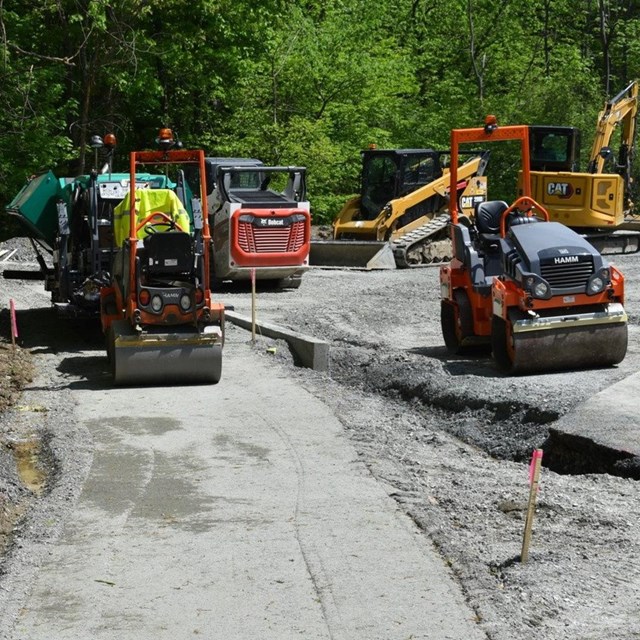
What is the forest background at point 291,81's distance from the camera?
27969 mm

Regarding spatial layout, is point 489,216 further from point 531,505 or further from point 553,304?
point 531,505

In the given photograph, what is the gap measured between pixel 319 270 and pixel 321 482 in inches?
687

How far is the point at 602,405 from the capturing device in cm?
1062

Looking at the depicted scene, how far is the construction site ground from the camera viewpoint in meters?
6.21

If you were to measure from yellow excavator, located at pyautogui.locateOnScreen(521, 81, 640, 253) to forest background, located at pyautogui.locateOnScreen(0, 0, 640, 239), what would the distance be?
21.3ft

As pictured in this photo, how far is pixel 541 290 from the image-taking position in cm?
1291

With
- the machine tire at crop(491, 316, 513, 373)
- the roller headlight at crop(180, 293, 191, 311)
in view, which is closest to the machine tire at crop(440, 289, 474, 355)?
the machine tire at crop(491, 316, 513, 373)

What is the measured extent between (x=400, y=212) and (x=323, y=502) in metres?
19.2

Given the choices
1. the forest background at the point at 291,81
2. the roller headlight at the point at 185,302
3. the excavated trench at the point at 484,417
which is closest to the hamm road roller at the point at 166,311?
the roller headlight at the point at 185,302

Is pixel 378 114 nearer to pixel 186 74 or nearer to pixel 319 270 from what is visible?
pixel 186 74

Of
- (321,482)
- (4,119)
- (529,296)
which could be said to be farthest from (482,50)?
(321,482)

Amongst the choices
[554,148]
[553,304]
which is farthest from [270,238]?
[553,304]

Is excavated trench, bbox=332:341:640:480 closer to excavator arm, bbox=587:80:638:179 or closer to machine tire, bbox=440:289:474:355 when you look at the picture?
machine tire, bbox=440:289:474:355

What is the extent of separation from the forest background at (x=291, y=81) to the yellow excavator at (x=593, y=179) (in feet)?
21.3
